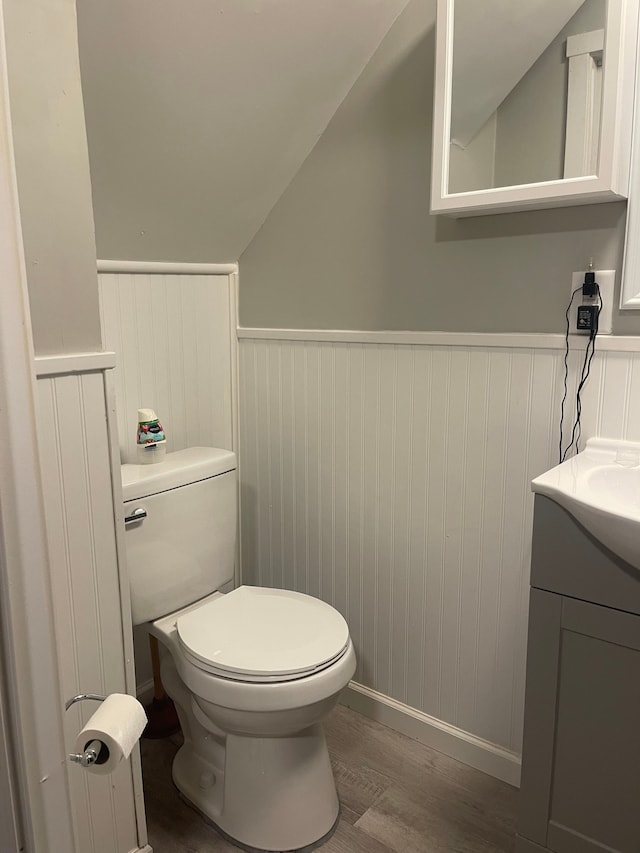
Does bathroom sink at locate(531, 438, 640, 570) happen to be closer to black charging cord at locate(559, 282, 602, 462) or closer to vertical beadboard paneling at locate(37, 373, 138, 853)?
black charging cord at locate(559, 282, 602, 462)

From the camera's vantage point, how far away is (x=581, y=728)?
4.09ft

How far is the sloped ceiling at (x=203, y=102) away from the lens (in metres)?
1.46

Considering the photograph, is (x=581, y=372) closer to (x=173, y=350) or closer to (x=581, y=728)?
(x=581, y=728)

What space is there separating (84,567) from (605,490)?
3.31ft

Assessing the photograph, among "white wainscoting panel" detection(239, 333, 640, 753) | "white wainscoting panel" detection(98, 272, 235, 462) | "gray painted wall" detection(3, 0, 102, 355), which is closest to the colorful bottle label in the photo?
"white wainscoting panel" detection(98, 272, 235, 462)

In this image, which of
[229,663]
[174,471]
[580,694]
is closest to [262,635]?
[229,663]

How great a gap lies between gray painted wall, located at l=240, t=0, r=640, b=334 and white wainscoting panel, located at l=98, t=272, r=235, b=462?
0.70ft

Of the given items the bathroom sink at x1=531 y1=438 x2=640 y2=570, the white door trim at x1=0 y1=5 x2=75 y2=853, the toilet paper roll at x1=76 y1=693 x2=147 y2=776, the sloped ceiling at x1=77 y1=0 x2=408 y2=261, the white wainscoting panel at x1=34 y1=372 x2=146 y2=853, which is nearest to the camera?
the white door trim at x1=0 y1=5 x2=75 y2=853

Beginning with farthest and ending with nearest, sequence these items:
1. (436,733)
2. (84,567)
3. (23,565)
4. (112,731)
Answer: (436,733)
(84,567)
(112,731)
(23,565)

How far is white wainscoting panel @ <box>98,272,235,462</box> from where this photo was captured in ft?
6.31

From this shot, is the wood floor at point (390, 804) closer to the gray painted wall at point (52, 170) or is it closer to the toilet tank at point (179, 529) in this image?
the toilet tank at point (179, 529)

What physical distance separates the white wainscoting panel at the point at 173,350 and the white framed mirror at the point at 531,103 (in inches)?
33.2

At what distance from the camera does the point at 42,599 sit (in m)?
0.59

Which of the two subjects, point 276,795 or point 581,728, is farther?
point 276,795
